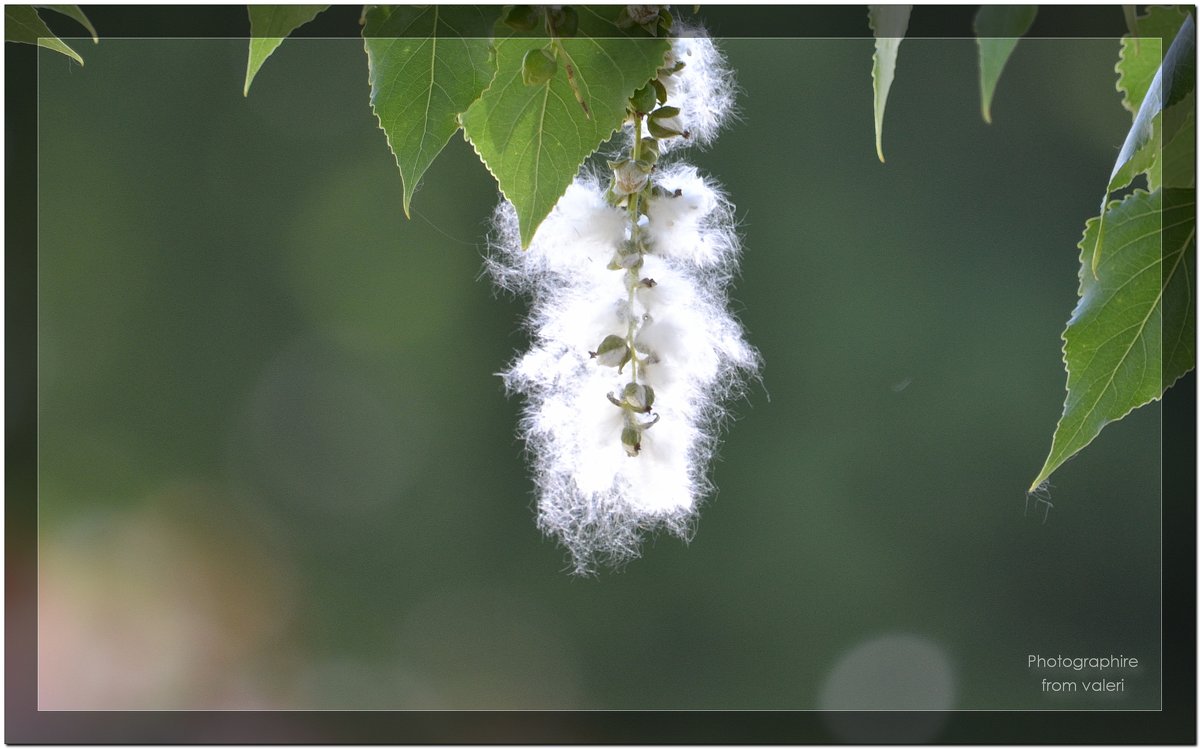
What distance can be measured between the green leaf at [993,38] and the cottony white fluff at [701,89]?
0.10 meters

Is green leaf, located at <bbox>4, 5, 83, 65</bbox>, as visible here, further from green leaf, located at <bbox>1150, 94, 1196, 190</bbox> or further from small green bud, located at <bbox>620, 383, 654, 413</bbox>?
green leaf, located at <bbox>1150, 94, 1196, 190</bbox>

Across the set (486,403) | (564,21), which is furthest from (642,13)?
(486,403)

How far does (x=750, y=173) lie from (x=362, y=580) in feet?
2.56

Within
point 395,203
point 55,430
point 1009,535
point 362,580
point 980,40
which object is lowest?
point 362,580

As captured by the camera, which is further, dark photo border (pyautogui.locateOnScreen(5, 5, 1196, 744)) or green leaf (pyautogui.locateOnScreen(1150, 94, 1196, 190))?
dark photo border (pyautogui.locateOnScreen(5, 5, 1196, 744))

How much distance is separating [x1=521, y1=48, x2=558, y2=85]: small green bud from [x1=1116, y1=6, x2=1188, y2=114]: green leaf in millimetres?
173

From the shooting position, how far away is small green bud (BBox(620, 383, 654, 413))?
278mm

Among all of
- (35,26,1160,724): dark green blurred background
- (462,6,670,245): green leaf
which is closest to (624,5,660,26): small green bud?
(462,6,670,245): green leaf

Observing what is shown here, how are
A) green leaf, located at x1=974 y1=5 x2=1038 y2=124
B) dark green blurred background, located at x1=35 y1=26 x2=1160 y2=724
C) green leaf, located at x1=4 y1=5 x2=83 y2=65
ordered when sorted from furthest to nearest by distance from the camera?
dark green blurred background, located at x1=35 y1=26 x2=1160 y2=724
green leaf, located at x1=4 y1=5 x2=83 y2=65
green leaf, located at x1=974 y1=5 x2=1038 y2=124

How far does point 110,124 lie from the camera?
1.14 meters

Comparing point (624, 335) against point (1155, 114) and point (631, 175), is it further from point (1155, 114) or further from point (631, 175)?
point (1155, 114)

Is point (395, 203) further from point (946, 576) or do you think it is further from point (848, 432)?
point (946, 576)

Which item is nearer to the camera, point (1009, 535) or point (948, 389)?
point (1009, 535)

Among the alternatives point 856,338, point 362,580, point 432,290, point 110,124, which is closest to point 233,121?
point 110,124
